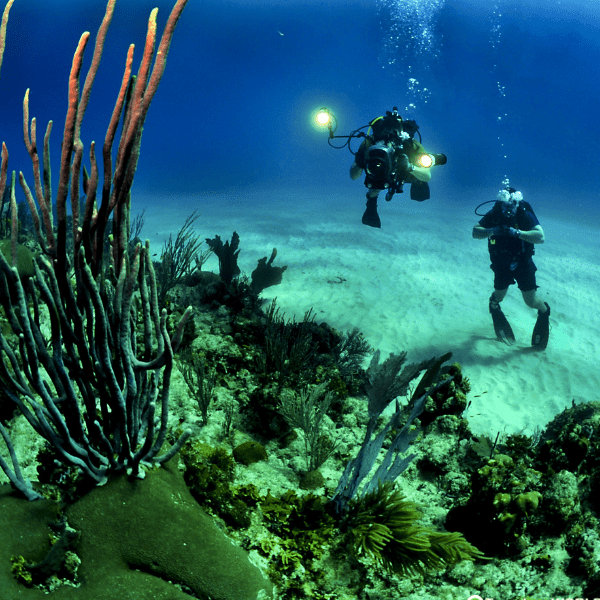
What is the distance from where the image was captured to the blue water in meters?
54.4

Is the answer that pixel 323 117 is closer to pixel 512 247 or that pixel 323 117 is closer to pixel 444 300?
pixel 512 247

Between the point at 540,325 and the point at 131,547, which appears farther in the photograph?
the point at 540,325

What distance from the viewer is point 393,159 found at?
6.37 meters

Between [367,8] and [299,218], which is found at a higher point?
[367,8]

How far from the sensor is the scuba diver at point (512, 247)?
278 inches

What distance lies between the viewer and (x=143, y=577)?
5.31ft

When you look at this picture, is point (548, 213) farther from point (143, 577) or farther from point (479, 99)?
point (479, 99)

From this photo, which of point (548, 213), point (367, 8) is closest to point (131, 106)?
point (548, 213)

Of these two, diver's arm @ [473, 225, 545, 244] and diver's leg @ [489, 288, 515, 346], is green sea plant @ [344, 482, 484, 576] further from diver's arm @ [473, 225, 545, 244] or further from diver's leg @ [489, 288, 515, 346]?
diver's arm @ [473, 225, 545, 244]

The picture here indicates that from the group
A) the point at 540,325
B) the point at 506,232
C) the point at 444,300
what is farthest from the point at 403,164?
the point at 540,325

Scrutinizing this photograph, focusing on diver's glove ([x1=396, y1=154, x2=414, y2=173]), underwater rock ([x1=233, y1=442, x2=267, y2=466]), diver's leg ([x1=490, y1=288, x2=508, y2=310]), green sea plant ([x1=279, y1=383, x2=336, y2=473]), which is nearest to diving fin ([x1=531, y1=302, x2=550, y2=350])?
diver's leg ([x1=490, y1=288, x2=508, y2=310])

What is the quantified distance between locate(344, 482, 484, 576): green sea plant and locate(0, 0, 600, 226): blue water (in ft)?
142

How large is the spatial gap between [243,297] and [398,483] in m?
3.58

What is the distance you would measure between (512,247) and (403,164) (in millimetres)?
2847
